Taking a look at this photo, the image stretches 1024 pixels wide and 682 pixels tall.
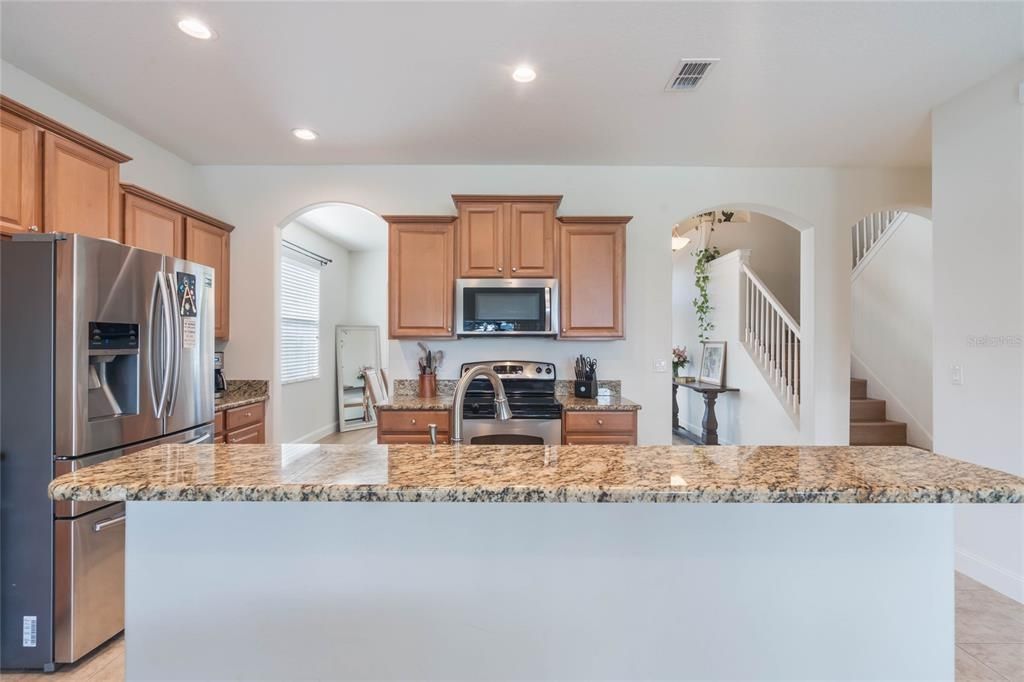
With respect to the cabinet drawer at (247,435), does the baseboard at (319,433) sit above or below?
below

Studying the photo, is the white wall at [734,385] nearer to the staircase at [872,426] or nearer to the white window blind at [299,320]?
the staircase at [872,426]

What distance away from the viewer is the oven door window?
3.39m

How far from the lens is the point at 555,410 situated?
10.4ft

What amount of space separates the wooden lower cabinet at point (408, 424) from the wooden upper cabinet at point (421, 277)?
1.98 ft

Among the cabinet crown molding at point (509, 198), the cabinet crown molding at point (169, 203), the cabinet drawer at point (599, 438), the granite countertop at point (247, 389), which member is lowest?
the cabinet drawer at point (599, 438)

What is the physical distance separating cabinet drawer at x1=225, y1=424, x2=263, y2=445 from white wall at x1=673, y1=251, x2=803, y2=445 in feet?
14.6

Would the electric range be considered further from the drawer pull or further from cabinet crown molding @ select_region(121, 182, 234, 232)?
cabinet crown molding @ select_region(121, 182, 234, 232)

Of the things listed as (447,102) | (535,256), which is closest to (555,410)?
(535,256)

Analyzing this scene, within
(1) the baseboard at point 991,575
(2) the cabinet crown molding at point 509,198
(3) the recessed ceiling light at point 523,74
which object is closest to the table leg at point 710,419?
(1) the baseboard at point 991,575

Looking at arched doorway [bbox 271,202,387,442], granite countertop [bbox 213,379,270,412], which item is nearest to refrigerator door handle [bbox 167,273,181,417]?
granite countertop [bbox 213,379,270,412]

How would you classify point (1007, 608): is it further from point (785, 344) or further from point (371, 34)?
point (371, 34)

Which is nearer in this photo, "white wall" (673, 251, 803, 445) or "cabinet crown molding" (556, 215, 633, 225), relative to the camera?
"cabinet crown molding" (556, 215, 633, 225)

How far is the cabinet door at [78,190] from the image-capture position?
2.12 m

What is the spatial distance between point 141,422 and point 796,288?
274 inches
